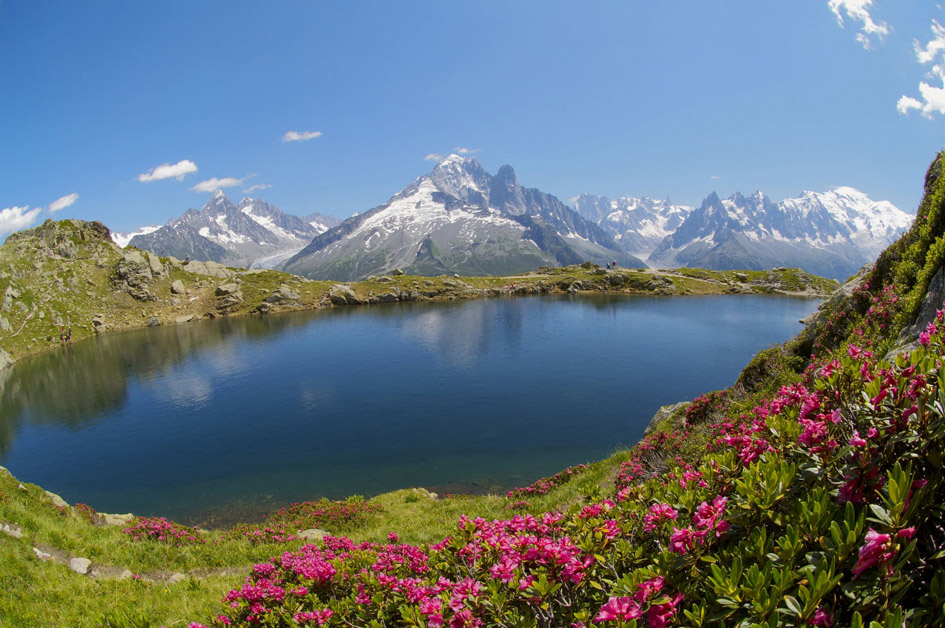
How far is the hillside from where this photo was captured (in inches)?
135

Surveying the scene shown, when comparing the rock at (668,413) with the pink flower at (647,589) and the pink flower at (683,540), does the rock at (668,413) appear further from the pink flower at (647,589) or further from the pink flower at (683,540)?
the pink flower at (647,589)

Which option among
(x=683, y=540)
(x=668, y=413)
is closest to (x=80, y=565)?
(x=683, y=540)

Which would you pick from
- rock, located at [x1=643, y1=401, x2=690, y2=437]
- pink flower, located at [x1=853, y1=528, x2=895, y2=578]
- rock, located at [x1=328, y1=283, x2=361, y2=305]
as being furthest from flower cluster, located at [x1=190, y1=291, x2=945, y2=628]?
rock, located at [x1=328, y1=283, x2=361, y2=305]

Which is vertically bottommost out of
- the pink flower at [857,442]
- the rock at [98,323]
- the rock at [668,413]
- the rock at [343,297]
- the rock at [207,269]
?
the rock at [668,413]

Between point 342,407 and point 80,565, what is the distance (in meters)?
29.7

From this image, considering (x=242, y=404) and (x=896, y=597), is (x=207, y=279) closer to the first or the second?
(x=242, y=404)

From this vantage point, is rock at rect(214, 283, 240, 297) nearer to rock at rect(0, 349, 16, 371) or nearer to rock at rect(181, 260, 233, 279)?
rock at rect(181, 260, 233, 279)

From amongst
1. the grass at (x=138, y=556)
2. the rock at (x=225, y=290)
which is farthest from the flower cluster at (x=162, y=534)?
the rock at (x=225, y=290)

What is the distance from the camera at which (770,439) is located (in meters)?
5.37

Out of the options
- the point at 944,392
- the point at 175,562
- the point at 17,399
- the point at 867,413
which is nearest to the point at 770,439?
the point at 867,413

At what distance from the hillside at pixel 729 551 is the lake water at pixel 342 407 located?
745 inches

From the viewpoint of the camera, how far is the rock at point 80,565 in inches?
527

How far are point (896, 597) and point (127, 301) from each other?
6108 inches

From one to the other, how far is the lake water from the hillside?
18.9 meters
